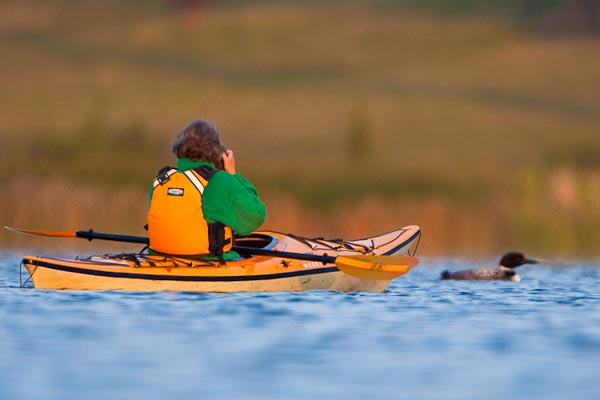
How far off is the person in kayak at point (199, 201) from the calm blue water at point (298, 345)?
500 mm

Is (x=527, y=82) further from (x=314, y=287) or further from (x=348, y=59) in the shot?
(x=314, y=287)

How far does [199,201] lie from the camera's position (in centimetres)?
1219

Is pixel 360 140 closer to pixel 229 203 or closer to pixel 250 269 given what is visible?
pixel 250 269

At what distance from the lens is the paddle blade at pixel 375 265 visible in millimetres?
12742

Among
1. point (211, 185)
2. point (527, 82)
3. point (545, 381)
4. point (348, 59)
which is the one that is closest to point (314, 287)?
point (211, 185)

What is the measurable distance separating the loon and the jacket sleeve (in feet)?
10.9

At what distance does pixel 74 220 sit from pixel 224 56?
41396mm

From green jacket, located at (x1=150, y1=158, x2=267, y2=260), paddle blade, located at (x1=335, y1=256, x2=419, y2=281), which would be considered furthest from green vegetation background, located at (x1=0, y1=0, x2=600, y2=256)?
green jacket, located at (x1=150, y1=158, x2=267, y2=260)

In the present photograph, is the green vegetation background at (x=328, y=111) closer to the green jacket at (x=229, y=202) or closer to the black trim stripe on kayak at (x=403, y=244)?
the black trim stripe on kayak at (x=403, y=244)

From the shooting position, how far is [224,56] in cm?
6088

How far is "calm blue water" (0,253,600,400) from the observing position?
786cm

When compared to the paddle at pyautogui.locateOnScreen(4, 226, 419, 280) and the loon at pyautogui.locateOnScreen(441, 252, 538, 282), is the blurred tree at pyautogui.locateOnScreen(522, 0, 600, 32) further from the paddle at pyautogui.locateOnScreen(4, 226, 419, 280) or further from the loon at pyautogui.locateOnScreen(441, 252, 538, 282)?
the paddle at pyautogui.locateOnScreen(4, 226, 419, 280)

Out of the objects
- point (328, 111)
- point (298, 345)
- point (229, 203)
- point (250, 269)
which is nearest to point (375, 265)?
point (250, 269)

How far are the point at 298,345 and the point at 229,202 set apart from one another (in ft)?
10.1
